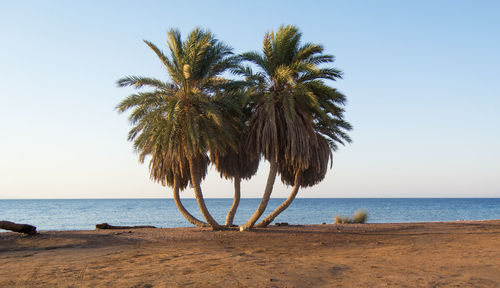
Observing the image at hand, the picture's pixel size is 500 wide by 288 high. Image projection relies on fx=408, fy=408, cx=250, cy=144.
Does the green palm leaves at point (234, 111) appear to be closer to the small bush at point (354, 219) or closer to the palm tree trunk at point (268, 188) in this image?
the palm tree trunk at point (268, 188)

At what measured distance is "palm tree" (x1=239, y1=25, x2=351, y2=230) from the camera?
16.9 m

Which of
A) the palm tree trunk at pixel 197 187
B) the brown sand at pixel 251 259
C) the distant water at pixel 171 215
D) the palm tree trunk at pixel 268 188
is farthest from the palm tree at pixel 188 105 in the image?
the distant water at pixel 171 215

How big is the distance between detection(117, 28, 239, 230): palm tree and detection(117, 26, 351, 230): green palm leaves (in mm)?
41

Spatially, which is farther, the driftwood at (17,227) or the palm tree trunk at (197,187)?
the palm tree trunk at (197,187)

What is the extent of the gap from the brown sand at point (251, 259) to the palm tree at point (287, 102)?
3.22 m

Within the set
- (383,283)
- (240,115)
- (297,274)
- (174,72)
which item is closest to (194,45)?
(174,72)

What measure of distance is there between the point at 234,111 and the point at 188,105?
221 cm

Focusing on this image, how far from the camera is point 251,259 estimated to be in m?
10.6

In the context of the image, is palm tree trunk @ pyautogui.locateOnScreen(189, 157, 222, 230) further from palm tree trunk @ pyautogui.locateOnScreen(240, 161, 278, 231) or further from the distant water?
the distant water

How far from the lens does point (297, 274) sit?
28.6 ft

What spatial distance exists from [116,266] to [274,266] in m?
3.73

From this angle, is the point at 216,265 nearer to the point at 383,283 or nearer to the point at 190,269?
the point at 190,269

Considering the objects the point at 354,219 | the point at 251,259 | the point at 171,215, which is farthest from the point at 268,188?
the point at 171,215

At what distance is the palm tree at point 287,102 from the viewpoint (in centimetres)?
1689
